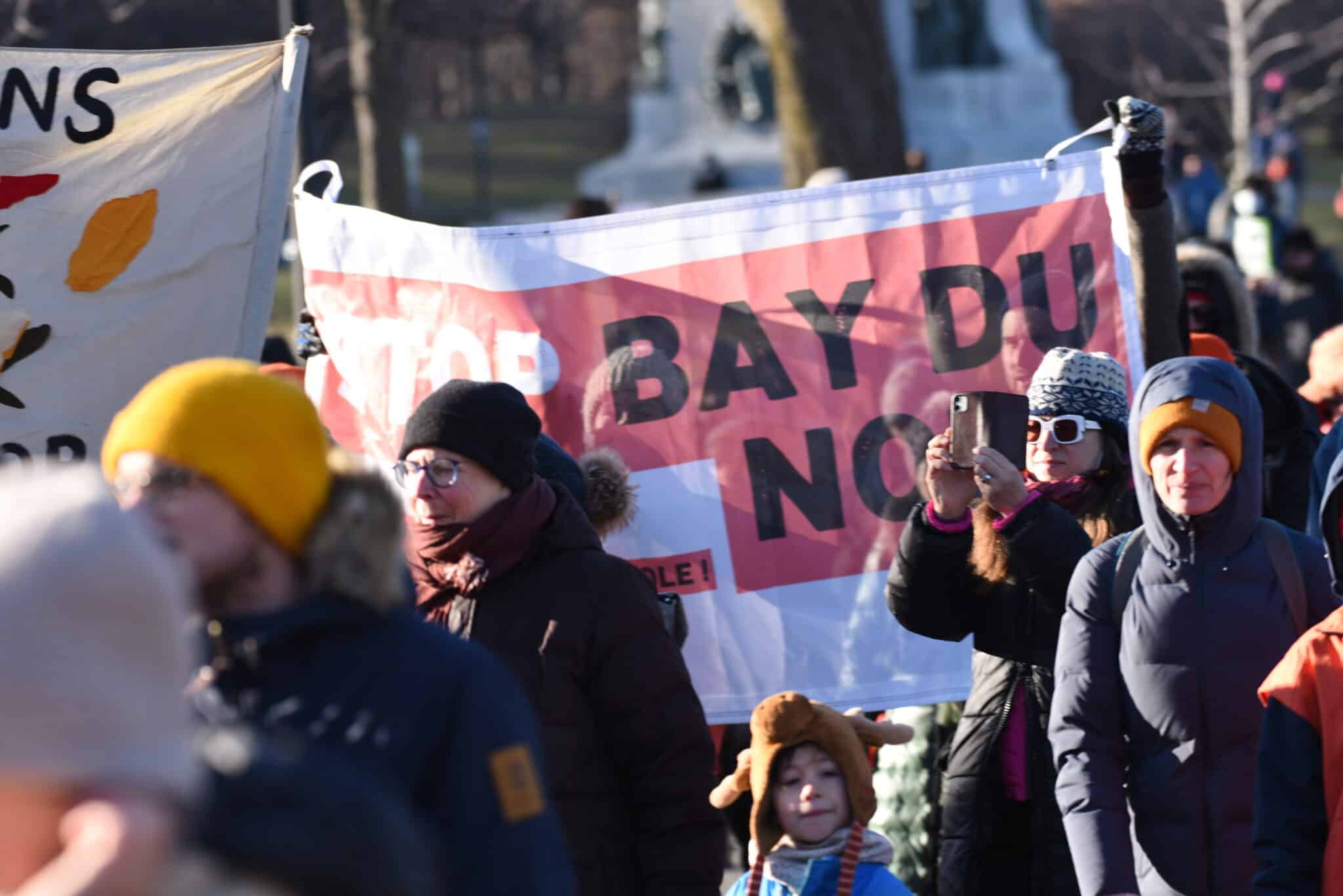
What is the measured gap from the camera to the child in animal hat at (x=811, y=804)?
12.1ft

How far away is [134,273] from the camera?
4629mm

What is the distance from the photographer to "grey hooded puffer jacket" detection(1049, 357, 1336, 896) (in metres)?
3.41

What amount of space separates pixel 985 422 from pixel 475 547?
107cm

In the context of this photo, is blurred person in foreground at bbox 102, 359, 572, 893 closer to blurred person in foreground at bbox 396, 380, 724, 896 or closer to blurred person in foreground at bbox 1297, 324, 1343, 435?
blurred person in foreground at bbox 396, 380, 724, 896

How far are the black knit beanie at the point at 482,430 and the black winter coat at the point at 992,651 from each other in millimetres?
879

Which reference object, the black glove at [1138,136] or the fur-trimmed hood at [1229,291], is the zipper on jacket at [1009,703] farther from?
the fur-trimmed hood at [1229,291]

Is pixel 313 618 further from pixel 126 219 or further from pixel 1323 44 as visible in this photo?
pixel 1323 44

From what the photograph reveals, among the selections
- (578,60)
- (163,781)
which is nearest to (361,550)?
(163,781)

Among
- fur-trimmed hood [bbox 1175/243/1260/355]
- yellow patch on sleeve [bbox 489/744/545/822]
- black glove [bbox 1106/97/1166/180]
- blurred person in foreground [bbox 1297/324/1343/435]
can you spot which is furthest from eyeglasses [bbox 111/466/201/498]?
fur-trimmed hood [bbox 1175/243/1260/355]

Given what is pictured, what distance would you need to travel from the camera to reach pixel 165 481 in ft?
6.93

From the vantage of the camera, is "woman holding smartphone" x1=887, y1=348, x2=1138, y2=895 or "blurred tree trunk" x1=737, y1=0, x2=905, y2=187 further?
"blurred tree trunk" x1=737, y1=0, x2=905, y2=187

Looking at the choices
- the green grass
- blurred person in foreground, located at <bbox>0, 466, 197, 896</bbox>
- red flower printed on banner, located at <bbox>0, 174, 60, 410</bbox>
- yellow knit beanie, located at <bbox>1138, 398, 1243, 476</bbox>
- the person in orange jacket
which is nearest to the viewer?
blurred person in foreground, located at <bbox>0, 466, 197, 896</bbox>

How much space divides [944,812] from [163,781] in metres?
2.91

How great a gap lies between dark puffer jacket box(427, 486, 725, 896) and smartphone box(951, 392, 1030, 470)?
0.82 meters
